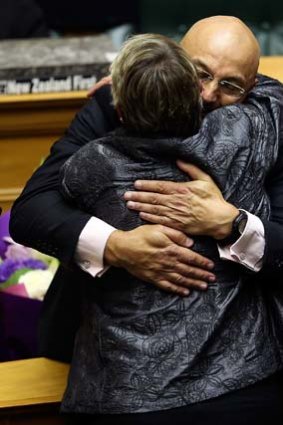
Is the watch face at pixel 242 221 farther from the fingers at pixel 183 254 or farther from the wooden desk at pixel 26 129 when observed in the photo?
the wooden desk at pixel 26 129

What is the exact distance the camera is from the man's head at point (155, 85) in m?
1.63

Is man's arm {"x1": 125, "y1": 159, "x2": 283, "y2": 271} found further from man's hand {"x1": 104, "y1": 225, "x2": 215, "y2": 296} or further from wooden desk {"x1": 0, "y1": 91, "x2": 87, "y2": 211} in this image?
wooden desk {"x1": 0, "y1": 91, "x2": 87, "y2": 211}

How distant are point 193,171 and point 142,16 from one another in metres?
2.24

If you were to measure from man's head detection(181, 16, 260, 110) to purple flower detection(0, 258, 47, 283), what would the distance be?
0.79 m

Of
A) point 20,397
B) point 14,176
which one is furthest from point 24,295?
point 14,176

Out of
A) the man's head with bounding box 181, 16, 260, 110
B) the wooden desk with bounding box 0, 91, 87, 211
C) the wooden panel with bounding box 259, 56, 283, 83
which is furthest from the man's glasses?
the wooden desk with bounding box 0, 91, 87, 211

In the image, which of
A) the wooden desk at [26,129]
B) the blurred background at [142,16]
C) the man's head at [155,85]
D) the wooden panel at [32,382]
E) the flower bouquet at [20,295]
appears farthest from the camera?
the blurred background at [142,16]

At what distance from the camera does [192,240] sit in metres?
1.77

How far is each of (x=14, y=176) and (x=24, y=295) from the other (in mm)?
575

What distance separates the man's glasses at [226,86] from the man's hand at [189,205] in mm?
211

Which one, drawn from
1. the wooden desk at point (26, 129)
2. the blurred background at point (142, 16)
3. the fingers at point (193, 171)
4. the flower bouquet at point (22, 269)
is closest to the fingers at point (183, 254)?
the fingers at point (193, 171)

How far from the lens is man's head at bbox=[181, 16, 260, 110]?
6.12 ft

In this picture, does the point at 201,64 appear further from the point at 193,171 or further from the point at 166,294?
the point at 166,294

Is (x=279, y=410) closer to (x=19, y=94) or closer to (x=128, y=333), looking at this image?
(x=128, y=333)
